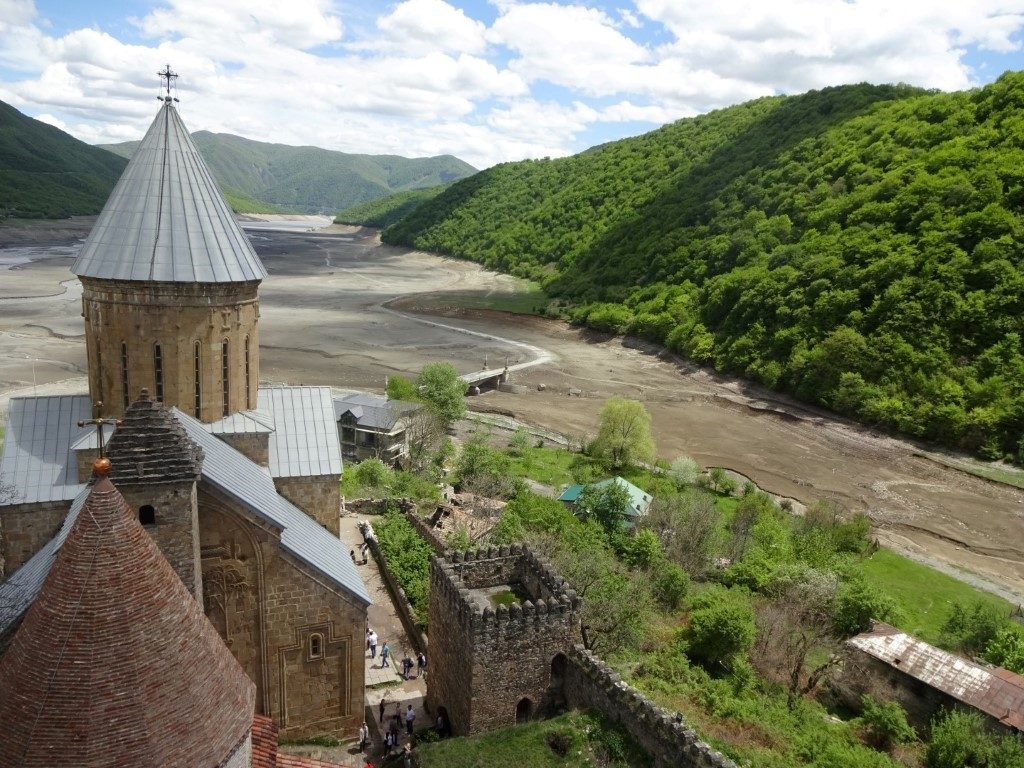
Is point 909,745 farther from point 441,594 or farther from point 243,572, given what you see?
point 243,572

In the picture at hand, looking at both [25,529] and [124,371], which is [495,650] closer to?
[25,529]

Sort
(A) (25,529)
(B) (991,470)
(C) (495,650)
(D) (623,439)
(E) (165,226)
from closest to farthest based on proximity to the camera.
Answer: (A) (25,529) < (E) (165,226) < (C) (495,650) < (D) (623,439) < (B) (991,470)

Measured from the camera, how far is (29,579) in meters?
11.7

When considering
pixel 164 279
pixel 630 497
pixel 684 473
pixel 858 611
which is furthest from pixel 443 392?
pixel 164 279

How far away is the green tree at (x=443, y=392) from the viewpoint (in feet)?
138

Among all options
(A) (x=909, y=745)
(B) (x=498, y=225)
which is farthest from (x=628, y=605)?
(B) (x=498, y=225)

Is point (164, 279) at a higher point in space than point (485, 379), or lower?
higher

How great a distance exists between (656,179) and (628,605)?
10402cm

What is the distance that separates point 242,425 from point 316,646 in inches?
205

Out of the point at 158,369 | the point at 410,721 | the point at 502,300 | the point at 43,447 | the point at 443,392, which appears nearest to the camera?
the point at 43,447

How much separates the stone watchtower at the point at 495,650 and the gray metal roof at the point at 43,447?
317 inches

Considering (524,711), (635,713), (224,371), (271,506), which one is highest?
(224,371)

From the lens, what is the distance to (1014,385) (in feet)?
156

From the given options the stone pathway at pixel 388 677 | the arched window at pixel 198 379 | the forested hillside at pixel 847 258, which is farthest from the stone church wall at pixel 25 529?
the forested hillside at pixel 847 258
